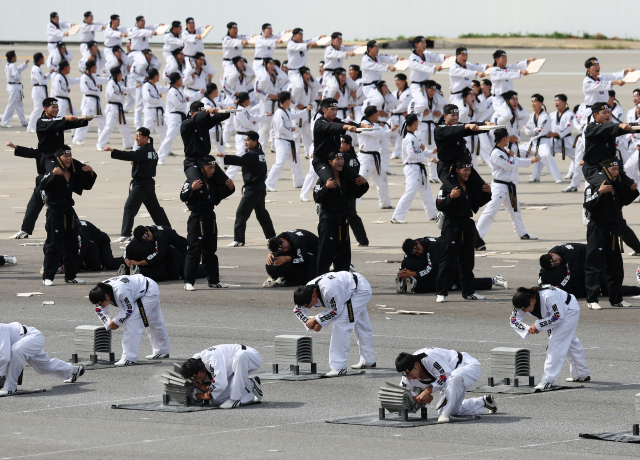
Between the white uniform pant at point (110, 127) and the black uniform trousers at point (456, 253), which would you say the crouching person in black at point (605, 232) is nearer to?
the black uniform trousers at point (456, 253)

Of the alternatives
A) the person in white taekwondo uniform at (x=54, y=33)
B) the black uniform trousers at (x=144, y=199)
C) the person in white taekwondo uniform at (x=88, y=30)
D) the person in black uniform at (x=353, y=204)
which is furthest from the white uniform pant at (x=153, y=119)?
the person in black uniform at (x=353, y=204)

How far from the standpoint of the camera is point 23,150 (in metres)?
18.0

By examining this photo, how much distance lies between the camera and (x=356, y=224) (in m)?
19.4

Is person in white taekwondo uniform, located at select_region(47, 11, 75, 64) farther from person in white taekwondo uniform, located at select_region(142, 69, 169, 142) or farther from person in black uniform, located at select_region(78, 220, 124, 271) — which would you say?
person in black uniform, located at select_region(78, 220, 124, 271)

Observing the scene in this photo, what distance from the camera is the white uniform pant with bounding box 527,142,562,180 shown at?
26.4 m

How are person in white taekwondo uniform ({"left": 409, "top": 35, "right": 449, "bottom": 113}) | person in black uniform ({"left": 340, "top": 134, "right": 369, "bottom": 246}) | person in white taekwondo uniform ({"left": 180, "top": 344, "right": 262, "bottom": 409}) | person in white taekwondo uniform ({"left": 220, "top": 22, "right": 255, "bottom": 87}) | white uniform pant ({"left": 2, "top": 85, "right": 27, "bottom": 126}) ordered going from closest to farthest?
person in white taekwondo uniform ({"left": 180, "top": 344, "right": 262, "bottom": 409}) < person in black uniform ({"left": 340, "top": 134, "right": 369, "bottom": 246}) < person in white taekwondo uniform ({"left": 409, "top": 35, "right": 449, "bottom": 113}) < person in white taekwondo uniform ({"left": 220, "top": 22, "right": 255, "bottom": 87}) < white uniform pant ({"left": 2, "top": 85, "right": 27, "bottom": 126})

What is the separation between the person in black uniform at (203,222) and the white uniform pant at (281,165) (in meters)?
8.21

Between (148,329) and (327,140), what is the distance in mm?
4700

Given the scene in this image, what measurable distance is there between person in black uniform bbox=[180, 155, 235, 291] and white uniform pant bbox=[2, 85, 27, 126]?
2118 centimetres

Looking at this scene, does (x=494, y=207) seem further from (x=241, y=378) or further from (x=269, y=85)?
(x=269, y=85)

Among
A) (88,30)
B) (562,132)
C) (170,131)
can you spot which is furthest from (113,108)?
(562,132)

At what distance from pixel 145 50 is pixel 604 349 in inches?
1071

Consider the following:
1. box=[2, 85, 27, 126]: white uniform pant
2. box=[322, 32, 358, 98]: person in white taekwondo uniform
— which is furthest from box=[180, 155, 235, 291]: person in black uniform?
box=[2, 85, 27, 126]: white uniform pant

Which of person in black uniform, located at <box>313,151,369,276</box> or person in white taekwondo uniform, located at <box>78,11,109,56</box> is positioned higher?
person in white taekwondo uniform, located at <box>78,11,109,56</box>
